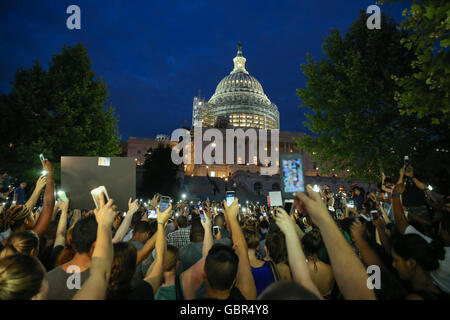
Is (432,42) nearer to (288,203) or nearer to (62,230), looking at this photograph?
(288,203)

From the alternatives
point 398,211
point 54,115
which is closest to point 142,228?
point 398,211

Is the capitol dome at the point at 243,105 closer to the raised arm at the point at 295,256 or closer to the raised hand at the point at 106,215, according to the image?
the raised arm at the point at 295,256

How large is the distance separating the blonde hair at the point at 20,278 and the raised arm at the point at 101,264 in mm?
373

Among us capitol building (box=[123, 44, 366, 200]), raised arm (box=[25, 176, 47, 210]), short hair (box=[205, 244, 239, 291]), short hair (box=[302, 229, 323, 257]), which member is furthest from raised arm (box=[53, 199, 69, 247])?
us capitol building (box=[123, 44, 366, 200])

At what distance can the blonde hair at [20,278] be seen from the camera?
170cm

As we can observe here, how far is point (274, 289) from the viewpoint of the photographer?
137cm

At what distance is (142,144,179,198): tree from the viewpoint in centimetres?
4000

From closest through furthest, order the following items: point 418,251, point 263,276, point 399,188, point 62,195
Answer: point 418,251 → point 263,276 → point 62,195 → point 399,188

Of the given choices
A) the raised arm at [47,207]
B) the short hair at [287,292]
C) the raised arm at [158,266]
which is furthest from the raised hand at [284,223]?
the raised arm at [47,207]

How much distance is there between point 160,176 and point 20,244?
38748 mm

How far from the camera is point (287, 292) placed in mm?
1318

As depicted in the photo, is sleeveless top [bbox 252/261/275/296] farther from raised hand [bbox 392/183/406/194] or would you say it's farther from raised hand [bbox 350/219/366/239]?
raised hand [bbox 392/183/406/194]
